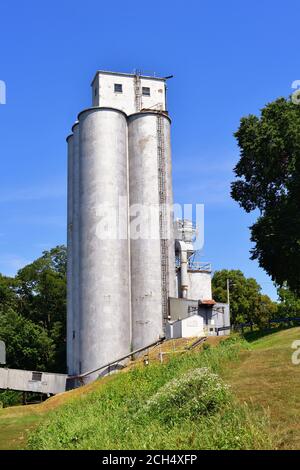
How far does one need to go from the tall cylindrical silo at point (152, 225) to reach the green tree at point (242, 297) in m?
28.6

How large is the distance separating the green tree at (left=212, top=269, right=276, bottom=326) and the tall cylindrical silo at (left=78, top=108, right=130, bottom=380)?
32.4 m

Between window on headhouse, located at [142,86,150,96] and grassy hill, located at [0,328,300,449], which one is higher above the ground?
window on headhouse, located at [142,86,150,96]

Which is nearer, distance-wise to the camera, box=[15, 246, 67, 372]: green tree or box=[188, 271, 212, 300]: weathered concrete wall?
box=[188, 271, 212, 300]: weathered concrete wall

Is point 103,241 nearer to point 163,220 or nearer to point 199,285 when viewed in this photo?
point 163,220

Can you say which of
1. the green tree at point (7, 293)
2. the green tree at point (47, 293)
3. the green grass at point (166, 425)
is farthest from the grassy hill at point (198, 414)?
the green tree at point (7, 293)

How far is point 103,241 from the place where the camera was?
53812 millimetres

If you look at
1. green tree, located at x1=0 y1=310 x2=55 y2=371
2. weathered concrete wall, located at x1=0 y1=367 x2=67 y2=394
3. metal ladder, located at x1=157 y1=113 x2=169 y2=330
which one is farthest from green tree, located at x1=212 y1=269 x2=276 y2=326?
weathered concrete wall, located at x1=0 y1=367 x2=67 y2=394

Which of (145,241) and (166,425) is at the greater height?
(145,241)

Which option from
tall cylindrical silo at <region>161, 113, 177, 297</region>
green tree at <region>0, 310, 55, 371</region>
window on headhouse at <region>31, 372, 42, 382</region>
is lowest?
window on headhouse at <region>31, 372, 42, 382</region>

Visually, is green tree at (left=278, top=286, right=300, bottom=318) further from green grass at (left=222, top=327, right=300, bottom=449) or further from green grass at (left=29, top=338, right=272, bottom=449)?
green grass at (left=29, top=338, right=272, bottom=449)

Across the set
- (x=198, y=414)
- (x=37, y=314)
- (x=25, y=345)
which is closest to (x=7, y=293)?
(x=37, y=314)

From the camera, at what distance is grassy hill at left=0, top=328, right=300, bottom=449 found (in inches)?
577

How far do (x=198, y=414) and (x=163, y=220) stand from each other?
41018 millimetres
